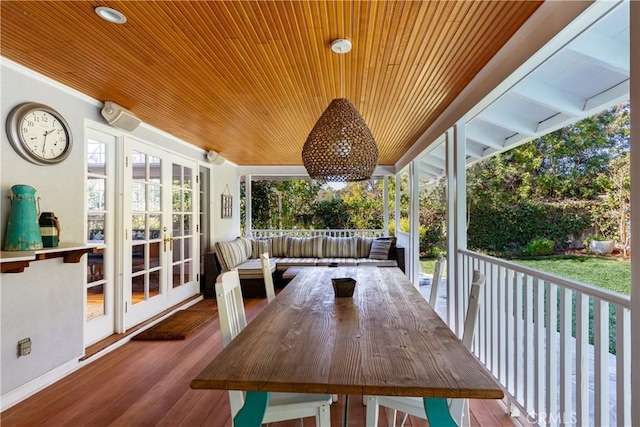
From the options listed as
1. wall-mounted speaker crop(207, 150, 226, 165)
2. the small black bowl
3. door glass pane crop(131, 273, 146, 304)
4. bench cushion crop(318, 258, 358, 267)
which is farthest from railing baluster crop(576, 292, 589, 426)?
wall-mounted speaker crop(207, 150, 226, 165)

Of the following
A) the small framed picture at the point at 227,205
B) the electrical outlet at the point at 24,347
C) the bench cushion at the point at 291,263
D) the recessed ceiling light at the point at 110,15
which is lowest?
the electrical outlet at the point at 24,347

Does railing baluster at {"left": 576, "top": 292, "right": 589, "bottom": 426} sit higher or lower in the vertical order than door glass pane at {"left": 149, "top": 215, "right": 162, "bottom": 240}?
lower

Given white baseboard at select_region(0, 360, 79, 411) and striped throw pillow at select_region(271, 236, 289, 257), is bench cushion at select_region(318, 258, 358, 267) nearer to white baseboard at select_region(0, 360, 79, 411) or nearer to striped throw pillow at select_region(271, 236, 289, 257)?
striped throw pillow at select_region(271, 236, 289, 257)

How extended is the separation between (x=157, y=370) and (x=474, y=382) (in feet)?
8.76

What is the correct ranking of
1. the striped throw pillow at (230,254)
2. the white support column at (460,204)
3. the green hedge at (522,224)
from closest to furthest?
the white support column at (460,204), the striped throw pillow at (230,254), the green hedge at (522,224)

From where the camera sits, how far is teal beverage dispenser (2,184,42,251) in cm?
224

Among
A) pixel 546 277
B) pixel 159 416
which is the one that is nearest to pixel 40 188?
pixel 159 416

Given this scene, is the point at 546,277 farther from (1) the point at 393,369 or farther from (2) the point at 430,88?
(2) the point at 430,88

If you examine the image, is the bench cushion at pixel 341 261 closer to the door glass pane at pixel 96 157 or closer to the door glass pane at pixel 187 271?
the door glass pane at pixel 187 271

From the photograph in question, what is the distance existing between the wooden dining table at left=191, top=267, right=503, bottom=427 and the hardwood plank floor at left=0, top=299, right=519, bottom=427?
879 mm

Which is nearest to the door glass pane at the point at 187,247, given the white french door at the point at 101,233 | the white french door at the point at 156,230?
the white french door at the point at 156,230

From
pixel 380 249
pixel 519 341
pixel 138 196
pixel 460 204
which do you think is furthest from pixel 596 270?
pixel 138 196

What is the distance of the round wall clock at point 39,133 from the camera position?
90.7 inches

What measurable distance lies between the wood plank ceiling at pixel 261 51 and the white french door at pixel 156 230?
0.85 meters
